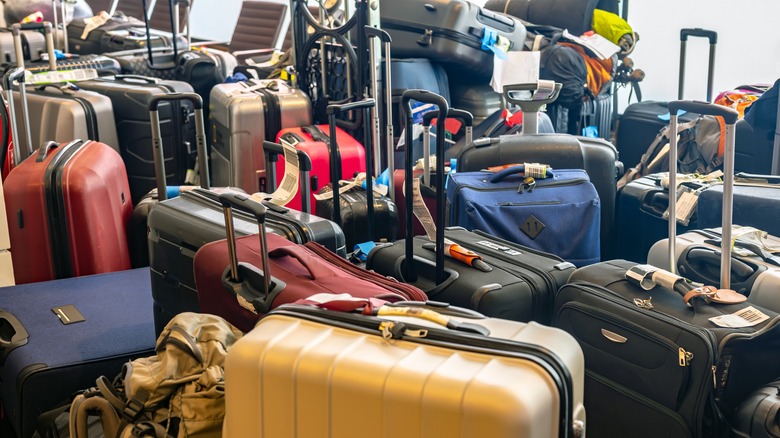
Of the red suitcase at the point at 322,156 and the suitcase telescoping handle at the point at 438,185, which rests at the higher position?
the suitcase telescoping handle at the point at 438,185

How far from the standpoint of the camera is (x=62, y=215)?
9.29 feet

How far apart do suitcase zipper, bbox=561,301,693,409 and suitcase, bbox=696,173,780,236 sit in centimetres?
87

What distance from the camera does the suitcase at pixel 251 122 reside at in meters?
4.06

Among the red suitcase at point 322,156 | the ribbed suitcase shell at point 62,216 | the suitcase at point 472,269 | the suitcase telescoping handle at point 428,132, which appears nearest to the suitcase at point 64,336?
the ribbed suitcase shell at point 62,216

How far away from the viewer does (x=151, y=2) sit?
941 centimetres

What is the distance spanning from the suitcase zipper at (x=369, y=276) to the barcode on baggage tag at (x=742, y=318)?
2.02 ft

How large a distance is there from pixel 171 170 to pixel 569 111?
2262 mm

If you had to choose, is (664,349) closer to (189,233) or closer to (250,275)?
(250,275)

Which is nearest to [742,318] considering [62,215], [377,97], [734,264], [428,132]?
[734,264]

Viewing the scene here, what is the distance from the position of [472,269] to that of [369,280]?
37 cm

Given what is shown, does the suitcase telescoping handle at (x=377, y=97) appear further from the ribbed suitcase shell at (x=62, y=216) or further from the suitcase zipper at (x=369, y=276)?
the suitcase zipper at (x=369, y=276)

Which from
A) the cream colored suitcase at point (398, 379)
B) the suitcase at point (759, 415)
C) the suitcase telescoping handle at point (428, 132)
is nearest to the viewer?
the cream colored suitcase at point (398, 379)

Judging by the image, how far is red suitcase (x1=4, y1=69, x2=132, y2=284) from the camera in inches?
111

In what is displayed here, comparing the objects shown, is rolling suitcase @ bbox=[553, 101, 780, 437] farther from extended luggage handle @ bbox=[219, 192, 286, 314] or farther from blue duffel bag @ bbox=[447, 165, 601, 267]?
extended luggage handle @ bbox=[219, 192, 286, 314]
